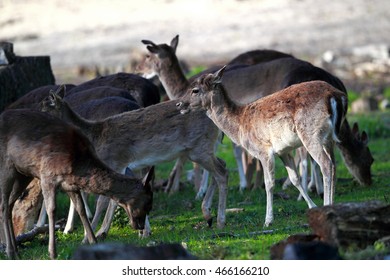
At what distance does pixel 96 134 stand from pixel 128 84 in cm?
316

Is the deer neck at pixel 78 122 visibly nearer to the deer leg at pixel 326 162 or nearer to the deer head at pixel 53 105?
the deer head at pixel 53 105

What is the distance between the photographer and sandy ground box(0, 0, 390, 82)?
3172cm

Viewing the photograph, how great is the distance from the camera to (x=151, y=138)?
1347 centimetres

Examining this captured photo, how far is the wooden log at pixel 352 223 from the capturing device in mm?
9844

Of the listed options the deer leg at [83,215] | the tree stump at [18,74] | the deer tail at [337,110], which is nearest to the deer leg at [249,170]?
the deer tail at [337,110]

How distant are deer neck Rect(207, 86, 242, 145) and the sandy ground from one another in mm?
16335

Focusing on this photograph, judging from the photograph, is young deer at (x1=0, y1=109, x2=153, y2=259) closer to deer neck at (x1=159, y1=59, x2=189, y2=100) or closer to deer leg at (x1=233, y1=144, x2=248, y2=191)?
deer leg at (x1=233, y1=144, x2=248, y2=191)

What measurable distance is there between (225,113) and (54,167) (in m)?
3.22

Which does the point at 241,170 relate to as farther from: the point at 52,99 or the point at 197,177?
the point at 52,99

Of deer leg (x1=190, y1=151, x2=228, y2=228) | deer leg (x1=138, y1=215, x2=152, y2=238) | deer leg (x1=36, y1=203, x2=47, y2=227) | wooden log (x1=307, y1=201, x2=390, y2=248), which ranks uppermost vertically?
wooden log (x1=307, y1=201, x2=390, y2=248)

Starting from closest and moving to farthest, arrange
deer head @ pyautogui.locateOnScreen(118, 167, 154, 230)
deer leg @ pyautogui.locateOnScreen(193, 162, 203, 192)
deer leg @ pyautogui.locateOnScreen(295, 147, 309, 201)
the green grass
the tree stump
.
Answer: the green grass
deer head @ pyautogui.locateOnScreen(118, 167, 154, 230)
deer leg @ pyautogui.locateOnScreen(295, 147, 309, 201)
deer leg @ pyautogui.locateOnScreen(193, 162, 203, 192)
the tree stump

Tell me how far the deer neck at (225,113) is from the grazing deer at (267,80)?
108 cm

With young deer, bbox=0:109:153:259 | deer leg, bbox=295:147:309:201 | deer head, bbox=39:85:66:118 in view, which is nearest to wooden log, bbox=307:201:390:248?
young deer, bbox=0:109:153:259

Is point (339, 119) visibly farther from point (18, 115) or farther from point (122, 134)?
point (18, 115)
